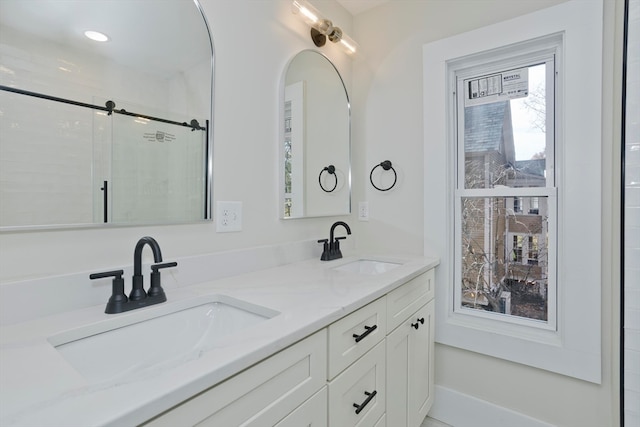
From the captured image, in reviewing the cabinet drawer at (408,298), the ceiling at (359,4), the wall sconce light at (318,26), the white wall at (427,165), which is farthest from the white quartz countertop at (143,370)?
the ceiling at (359,4)

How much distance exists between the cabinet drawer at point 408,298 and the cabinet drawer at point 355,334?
68 millimetres

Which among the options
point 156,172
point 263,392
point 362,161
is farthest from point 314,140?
point 263,392

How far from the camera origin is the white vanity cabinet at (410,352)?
1272mm

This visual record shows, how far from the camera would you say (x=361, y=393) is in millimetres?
1057

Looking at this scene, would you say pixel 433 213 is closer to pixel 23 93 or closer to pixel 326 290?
pixel 326 290

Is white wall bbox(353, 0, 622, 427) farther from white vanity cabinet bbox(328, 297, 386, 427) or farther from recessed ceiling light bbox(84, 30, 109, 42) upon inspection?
recessed ceiling light bbox(84, 30, 109, 42)

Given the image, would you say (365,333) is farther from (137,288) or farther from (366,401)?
(137,288)

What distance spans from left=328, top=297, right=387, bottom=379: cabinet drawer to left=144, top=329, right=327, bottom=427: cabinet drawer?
5 cm

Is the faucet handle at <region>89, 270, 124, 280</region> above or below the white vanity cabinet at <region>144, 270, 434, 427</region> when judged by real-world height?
above

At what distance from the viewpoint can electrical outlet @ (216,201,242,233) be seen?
1.30 metres

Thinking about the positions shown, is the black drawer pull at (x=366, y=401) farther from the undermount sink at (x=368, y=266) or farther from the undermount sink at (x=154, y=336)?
the undermount sink at (x=368, y=266)

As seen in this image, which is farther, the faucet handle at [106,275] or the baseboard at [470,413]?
the baseboard at [470,413]

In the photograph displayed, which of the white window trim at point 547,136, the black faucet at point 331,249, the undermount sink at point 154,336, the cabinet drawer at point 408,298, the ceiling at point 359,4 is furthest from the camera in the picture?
the ceiling at point 359,4

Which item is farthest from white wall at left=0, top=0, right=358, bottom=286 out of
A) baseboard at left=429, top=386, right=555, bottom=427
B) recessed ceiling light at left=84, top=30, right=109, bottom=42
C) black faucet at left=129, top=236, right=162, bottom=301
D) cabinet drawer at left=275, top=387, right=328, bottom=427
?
baseboard at left=429, top=386, right=555, bottom=427
